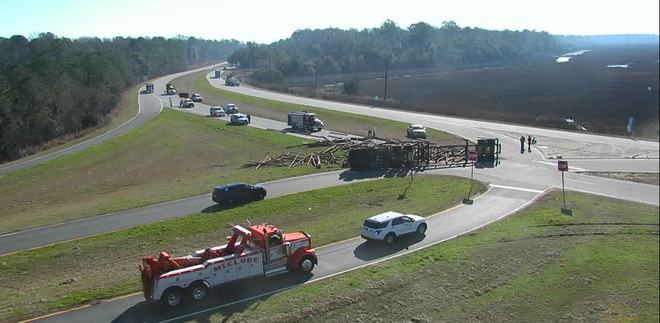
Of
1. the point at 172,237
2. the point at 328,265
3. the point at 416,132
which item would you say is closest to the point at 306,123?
the point at 416,132

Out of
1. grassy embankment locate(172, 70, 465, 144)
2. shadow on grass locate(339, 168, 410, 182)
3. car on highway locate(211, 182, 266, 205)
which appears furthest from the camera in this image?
grassy embankment locate(172, 70, 465, 144)

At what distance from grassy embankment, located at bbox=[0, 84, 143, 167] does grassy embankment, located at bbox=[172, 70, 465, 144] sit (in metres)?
15.9

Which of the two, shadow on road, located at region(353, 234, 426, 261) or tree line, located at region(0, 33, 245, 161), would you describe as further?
tree line, located at region(0, 33, 245, 161)

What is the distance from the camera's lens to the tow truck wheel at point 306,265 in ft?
70.2

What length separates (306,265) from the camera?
21500 millimetres

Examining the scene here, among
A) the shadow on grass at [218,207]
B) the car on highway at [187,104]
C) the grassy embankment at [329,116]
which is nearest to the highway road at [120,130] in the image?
the car on highway at [187,104]

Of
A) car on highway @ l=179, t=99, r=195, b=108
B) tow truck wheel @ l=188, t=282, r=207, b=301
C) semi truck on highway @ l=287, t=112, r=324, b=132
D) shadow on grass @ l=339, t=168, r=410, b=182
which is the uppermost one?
car on highway @ l=179, t=99, r=195, b=108

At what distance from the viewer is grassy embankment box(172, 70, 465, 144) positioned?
6325 centimetres

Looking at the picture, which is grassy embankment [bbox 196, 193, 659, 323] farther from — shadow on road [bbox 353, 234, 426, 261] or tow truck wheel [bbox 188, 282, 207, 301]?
shadow on road [bbox 353, 234, 426, 261]

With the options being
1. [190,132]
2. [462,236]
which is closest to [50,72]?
[190,132]

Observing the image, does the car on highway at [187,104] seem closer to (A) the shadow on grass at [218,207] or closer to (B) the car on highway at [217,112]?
(B) the car on highway at [217,112]

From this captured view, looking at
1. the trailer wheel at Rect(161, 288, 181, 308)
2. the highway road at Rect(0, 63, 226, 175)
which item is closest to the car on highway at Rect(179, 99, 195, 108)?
the highway road at Rect(0, 63, 226, 175)

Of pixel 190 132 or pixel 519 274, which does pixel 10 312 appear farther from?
pixel 190 132

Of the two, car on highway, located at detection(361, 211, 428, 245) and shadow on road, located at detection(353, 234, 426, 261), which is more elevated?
car on highway, located at detection(361, 211, 428, 245)
